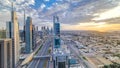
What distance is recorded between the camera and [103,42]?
6383mm

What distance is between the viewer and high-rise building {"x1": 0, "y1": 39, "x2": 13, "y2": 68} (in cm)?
397

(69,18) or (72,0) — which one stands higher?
(72,0)

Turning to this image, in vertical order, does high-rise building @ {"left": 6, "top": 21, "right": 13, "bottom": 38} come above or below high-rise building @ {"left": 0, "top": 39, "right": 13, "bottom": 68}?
above

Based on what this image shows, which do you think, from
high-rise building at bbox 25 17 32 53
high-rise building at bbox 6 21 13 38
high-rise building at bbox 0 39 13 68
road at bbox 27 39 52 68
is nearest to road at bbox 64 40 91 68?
road at bbox 27 39 52 68

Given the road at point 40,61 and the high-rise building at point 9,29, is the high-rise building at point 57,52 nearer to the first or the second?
the road at point 40,61

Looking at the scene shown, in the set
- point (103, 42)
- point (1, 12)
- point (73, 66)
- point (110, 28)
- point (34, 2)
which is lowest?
point (73, 66)

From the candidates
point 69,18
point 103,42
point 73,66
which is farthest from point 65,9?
point 103,42

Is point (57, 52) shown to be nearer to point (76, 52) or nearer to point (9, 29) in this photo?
point (76, 52)

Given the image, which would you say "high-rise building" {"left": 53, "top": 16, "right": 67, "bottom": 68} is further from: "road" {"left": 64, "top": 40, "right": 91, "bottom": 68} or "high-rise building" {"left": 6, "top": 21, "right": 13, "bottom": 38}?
"high-rise building" {"left": 6, "top": 21, "right": 13, "bottom": 38}

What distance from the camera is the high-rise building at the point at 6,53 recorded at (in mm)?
3973

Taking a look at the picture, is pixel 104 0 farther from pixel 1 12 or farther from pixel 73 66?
pixel 1 12

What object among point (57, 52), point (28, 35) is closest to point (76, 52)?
point (57, 52)

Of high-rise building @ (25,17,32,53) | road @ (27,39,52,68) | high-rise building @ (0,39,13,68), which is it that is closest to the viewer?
high-rise building @ (0,39,13,68)

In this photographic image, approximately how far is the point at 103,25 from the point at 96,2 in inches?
30.6
